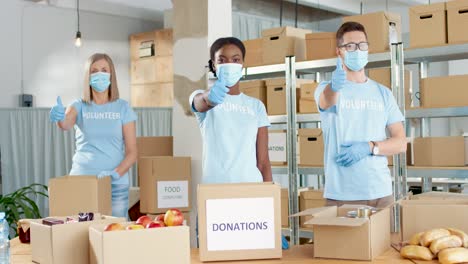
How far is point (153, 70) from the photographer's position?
794 cm

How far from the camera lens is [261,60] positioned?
15.6 feet

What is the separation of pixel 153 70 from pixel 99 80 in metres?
4.81

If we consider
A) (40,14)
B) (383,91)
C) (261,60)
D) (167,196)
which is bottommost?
(167,196)

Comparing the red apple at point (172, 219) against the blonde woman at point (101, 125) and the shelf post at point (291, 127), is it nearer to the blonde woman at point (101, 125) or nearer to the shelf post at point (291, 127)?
the blonde woman at point (101, 125)

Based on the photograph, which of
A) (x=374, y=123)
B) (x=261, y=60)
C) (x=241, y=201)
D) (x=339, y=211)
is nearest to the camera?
(x=241, y=201)

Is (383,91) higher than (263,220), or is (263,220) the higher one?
(383,91)

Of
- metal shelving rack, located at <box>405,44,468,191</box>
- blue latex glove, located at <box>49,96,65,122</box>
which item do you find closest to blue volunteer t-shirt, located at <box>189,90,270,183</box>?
blue latex glove, located at <box>49,96,65,122</box>

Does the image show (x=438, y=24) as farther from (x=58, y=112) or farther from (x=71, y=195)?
(x=71, y=195)

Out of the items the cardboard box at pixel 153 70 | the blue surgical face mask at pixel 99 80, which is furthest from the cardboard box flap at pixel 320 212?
the cardboard box at pixel 153 70

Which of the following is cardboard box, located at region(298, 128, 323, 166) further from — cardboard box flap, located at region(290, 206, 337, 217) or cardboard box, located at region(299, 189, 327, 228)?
cardboard box flap, located at region(290, 206, 337, 217)

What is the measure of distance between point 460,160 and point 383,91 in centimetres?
153

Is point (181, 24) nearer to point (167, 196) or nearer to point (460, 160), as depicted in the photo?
point (167, 196)

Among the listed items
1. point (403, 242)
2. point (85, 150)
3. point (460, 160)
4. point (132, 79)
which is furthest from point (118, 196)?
point (132, 79)

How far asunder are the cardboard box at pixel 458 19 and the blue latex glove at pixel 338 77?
176 cm
